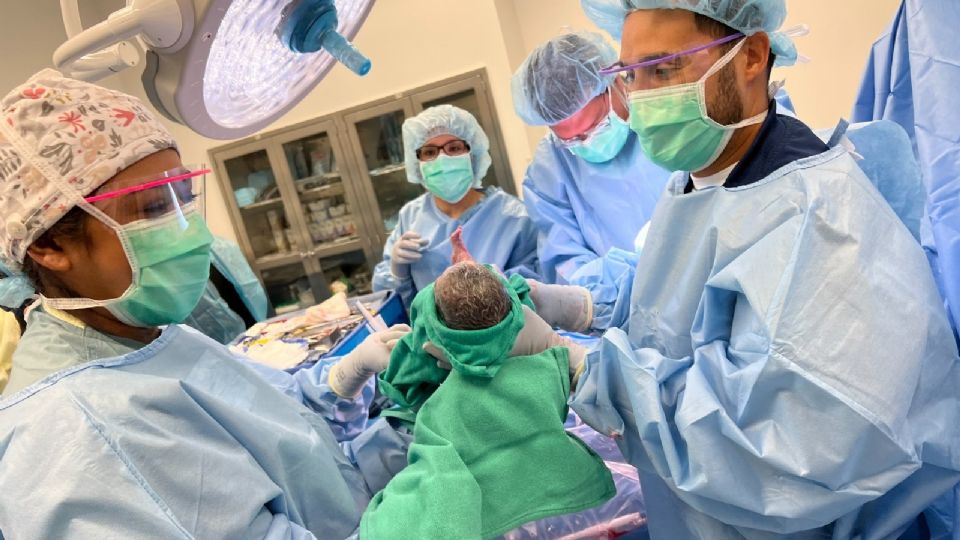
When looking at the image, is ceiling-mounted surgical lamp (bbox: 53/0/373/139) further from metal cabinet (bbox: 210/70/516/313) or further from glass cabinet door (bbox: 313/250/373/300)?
glass cabinet door (bbox: 313/250/373/300)

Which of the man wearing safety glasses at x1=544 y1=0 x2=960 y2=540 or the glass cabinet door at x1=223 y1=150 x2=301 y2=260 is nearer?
the man wearing safety glasses at x1=544 y1=0 x2=960 y2=540

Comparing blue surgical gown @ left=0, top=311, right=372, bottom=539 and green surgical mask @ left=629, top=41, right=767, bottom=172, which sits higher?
green surgical mask @ left=629, top=41, right=767, bottom=172

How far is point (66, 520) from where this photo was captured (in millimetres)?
658

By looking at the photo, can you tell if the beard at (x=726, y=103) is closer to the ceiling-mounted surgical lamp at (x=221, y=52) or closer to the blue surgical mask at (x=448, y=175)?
the ceiling-mounted surgical lamp at (x=221, y=52)

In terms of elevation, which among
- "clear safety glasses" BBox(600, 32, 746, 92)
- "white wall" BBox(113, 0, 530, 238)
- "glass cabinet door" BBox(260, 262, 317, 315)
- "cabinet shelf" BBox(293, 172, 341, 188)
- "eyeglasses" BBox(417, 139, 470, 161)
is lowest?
"glass cabinet door" BBox(260, 262, 317, 315)

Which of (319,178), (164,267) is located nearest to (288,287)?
(319,178)

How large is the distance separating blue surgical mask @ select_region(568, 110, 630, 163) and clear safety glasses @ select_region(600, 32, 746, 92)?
0.83 meters

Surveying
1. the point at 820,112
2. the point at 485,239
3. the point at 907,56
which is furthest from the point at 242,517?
the point at 820,112

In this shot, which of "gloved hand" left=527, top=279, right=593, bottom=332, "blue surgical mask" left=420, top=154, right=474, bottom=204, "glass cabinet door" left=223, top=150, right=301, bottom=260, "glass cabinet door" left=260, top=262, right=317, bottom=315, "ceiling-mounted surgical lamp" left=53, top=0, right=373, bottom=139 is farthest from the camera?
"glass cabinet door" left=260, top=262, right=317, bottom=315

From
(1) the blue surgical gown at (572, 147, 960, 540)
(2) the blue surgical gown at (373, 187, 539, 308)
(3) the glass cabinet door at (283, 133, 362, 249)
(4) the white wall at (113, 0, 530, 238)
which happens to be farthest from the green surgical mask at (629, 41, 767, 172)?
(3) the glass cabinet door at (283, 133, 362, 249)

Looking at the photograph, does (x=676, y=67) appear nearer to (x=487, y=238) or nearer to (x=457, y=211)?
(x=487, y=238)

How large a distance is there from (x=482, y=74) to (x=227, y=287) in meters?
1.95

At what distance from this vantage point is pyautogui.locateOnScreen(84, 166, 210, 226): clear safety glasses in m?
0.84

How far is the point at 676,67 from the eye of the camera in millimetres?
947
